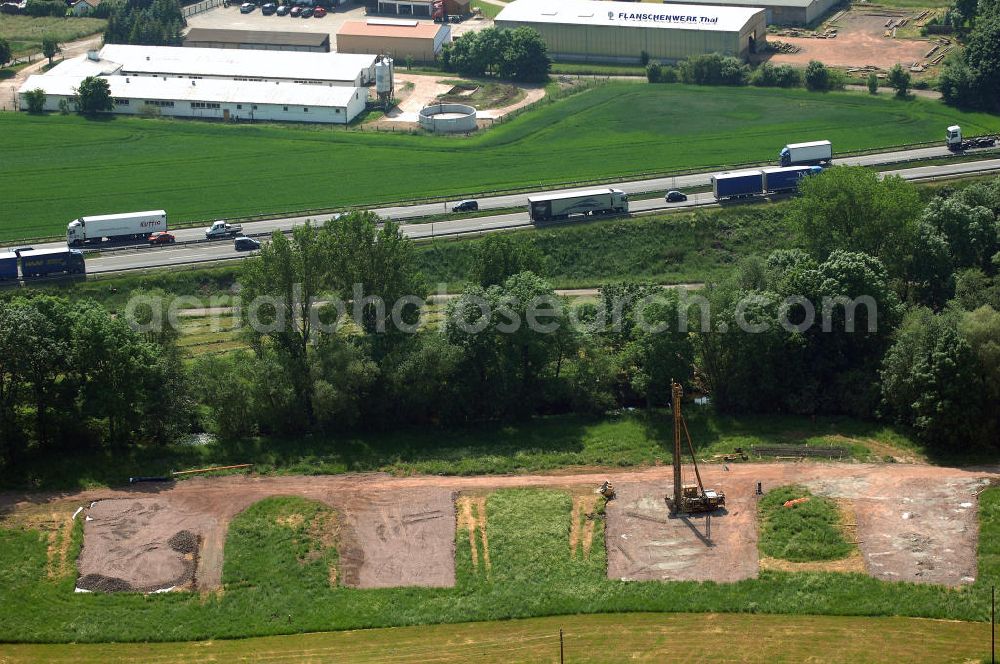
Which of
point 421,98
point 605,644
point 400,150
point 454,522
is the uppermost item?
point 421,98

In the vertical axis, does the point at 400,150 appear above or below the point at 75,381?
above

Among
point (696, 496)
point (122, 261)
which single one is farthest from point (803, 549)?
point (122, 261)

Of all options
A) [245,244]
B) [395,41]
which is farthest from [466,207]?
[395,41]

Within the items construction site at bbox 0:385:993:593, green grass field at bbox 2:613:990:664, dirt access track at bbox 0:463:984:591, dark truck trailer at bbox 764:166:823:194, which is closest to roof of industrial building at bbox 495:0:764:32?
dark truck trailer at bbox 764:166:823:194

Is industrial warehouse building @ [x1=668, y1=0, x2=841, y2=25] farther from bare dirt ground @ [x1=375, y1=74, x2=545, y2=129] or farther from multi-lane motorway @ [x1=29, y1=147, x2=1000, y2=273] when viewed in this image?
multi-lane motorway @ [x1=29, y1=147, x2=1000, y2=273]

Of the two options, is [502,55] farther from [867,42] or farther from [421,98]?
[867,42]

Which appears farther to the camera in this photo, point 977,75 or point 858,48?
point 858,48
